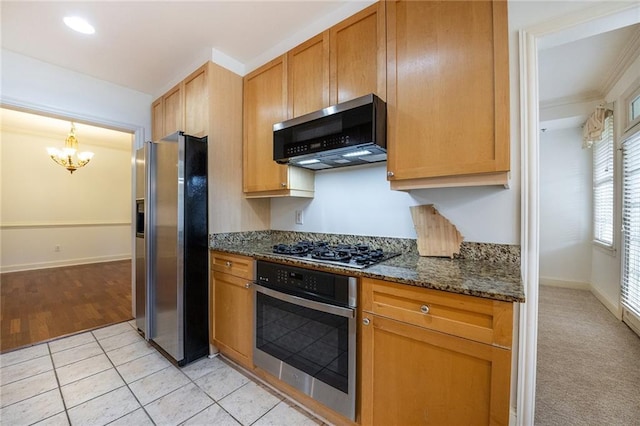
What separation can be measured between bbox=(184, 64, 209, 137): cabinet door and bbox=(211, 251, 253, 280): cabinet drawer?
1.01m

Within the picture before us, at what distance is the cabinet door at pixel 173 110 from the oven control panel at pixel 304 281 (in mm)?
1723

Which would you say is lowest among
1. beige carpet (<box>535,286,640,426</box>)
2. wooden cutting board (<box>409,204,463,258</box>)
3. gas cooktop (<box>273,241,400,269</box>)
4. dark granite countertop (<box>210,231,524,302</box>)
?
beige carpet (<box>535,286,640,426</box>)

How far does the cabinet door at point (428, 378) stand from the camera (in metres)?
0.92

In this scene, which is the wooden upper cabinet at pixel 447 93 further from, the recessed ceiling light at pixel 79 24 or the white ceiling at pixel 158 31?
the recessed ceiling light at pixel 79 24

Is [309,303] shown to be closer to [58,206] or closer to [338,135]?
[338,135]

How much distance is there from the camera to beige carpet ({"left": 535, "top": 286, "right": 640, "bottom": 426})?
4.92ft

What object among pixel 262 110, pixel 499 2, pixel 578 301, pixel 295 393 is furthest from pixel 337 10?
pixel 578 301

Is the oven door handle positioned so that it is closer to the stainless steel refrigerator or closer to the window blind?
the stainless steel refrigerator

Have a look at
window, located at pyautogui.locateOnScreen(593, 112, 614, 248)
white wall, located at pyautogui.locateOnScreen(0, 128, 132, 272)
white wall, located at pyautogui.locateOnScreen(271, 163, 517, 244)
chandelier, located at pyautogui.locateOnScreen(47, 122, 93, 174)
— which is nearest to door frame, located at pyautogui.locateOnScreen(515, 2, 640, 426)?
white wall, located at pyautogui.locateOnScreen(271, 163, 517, 244)

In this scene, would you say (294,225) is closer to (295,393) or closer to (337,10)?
(295,393)

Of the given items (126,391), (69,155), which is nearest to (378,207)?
(126,391)

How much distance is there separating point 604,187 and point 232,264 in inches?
180

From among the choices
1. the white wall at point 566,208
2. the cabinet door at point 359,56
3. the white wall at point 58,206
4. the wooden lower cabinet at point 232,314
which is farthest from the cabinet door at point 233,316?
the white wall at point 58,206

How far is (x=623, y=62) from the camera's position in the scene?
7.97 ft
